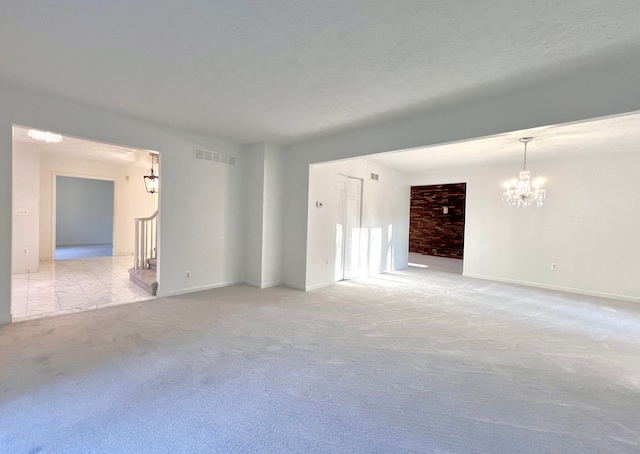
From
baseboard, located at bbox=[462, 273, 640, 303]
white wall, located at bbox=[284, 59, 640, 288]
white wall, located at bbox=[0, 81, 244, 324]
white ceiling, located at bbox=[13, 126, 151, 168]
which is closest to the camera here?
white wall, located at bbox=[284, 59, 640, 288]

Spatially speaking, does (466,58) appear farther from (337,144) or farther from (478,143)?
(478,143)

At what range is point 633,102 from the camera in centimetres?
230

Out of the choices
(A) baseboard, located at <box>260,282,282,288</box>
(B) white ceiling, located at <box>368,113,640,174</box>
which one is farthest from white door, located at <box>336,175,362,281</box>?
(A) baseboard, located at <box>260,282,282,288</box>

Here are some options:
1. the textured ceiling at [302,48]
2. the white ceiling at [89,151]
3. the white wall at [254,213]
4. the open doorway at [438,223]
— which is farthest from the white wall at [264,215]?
the open doorway at [438,223]

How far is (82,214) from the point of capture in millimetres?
10625

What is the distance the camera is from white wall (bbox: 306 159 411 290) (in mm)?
5273

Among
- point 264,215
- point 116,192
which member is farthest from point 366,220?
point 116,192

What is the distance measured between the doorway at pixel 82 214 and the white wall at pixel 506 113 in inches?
378

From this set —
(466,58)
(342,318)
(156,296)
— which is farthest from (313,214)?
(466,58)

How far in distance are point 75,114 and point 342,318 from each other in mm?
4274

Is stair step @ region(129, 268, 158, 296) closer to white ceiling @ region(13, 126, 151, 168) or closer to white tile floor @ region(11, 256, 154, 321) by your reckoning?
white tile floor @ region(11, 256, 154, 321)

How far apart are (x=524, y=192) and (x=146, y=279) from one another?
7200 mm

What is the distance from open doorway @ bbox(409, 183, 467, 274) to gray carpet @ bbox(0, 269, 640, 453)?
680cm

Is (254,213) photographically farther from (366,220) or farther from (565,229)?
(565,229)
